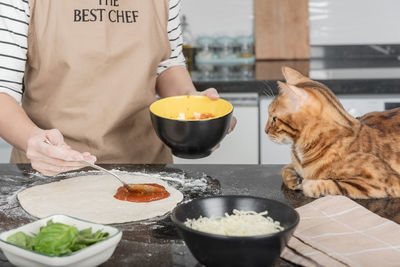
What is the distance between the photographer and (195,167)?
1610 millimetres

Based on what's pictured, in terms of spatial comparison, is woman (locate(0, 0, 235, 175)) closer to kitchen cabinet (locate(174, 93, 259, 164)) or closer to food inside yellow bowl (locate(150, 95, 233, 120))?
food inside yellow bowl (locate(150, 95, 233, 120))

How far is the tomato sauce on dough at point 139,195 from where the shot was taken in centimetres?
137

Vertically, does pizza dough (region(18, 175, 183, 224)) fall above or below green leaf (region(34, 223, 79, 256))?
below

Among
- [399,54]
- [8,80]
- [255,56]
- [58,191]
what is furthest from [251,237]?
[399,54]

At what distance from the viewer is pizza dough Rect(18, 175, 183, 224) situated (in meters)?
1.28

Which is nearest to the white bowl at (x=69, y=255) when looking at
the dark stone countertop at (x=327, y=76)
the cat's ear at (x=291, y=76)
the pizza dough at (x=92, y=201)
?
the pizza dough at (x=92, y=201)

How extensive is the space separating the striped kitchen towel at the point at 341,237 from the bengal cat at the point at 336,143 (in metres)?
0.07

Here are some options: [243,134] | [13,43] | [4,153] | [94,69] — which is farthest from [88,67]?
[4,153]

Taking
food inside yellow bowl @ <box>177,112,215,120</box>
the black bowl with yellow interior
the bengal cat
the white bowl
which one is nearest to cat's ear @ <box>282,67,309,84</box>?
the bengal cat

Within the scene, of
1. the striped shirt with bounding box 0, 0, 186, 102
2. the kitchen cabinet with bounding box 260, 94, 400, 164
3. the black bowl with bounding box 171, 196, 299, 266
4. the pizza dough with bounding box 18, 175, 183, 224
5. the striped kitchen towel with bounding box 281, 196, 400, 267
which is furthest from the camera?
the kitchen cabinet with bounding box 260, 94, 400, 164

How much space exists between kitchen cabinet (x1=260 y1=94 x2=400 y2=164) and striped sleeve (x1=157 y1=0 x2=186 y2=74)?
841 mm

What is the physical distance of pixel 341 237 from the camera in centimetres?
110

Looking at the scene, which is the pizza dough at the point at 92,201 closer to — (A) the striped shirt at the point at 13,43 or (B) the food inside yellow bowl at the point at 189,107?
(B) the food inside yellow bowl at the point at 189,107

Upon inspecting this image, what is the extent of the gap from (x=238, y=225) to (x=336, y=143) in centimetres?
47
